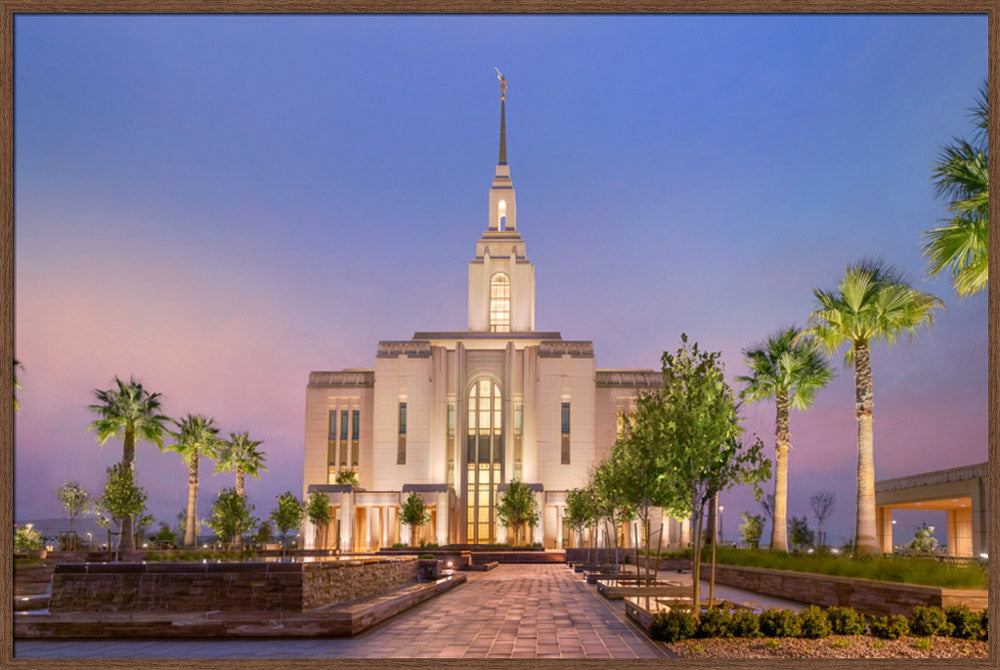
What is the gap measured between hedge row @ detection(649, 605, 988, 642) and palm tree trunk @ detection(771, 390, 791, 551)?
1933 cm

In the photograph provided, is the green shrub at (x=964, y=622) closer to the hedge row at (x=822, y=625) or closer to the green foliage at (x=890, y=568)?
the hedge row at (x=822, y=625)

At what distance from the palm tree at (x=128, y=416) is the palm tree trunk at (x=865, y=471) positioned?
107 ft

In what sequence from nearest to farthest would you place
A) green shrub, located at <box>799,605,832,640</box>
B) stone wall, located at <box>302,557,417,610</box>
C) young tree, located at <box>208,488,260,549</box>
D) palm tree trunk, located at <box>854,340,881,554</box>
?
green shrub, located at <box>799,605,832,640</box>
stone wall, located at <box>302,557,417,610</box>
palm tree trunk, located at <box>854,340,881,554</box>
young tree, located at <box>208,488,260,549</box>

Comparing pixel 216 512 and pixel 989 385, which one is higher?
pixel 989 385

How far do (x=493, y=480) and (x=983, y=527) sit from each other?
44.2 meters

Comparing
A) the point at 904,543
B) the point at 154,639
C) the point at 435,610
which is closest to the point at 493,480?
the point at 904,543

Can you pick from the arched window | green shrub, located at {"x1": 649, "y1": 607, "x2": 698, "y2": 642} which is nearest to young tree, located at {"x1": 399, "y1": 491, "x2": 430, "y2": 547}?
the arched window

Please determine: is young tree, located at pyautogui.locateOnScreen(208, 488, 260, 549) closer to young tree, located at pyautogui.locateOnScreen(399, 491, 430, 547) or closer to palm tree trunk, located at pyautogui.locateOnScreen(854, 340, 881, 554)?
young tree, located at pyautogui.locateOnScreen(399, 491, 430, 547)

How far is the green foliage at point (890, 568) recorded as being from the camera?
14.8 meters

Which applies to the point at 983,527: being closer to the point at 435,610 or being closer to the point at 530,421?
the point at 435,610

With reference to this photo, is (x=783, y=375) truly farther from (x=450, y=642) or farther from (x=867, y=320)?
(x=450, y=642)

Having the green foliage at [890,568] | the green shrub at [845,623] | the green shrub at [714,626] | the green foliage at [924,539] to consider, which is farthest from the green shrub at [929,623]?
the green foliage at [924,539]

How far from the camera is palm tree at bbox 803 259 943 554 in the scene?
24.4 metres

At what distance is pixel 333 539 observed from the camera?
70.6 m
